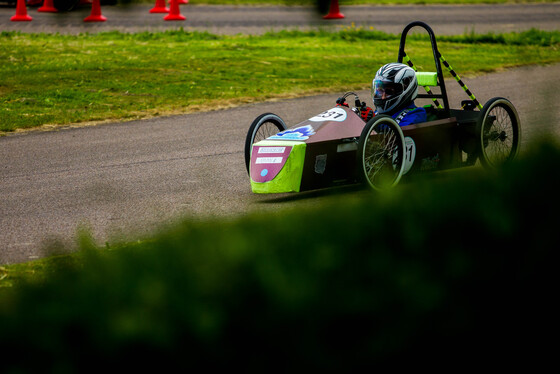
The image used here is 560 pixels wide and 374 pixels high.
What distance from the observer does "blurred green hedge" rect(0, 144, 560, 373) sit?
225 cm

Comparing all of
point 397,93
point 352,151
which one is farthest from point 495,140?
point 352,151

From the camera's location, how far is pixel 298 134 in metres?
6.59

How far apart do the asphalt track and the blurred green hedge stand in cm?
94

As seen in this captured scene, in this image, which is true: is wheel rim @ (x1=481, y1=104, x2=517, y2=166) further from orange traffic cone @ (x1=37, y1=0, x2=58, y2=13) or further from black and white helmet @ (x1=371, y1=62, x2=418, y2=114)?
orange traffic cone @ (x1=37, y1=0, x2=58, y2=13)

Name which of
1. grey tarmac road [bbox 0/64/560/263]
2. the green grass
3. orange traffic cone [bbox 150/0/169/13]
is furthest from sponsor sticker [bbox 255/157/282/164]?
the green grass

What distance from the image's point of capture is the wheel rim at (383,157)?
6469mm

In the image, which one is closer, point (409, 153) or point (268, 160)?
point (268, 160)

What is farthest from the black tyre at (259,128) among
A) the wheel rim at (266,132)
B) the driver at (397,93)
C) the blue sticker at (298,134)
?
the driver at (397,93)

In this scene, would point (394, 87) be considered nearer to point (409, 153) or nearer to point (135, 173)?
point (409, 153)

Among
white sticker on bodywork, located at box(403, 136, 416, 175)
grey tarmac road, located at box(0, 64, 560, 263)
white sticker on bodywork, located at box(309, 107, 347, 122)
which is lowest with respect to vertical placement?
grey tarmac road, located at box(0, 64, 560, 263)

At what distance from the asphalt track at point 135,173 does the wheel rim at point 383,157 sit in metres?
0.29

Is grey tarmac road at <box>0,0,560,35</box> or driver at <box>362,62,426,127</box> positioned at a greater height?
driver at <box>362,62,426,127</box>

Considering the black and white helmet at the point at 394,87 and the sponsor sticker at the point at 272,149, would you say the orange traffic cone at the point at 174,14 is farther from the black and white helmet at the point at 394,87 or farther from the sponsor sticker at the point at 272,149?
the sponsor sticker at the point at 272,149

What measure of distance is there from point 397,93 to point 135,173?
2.63 metres
